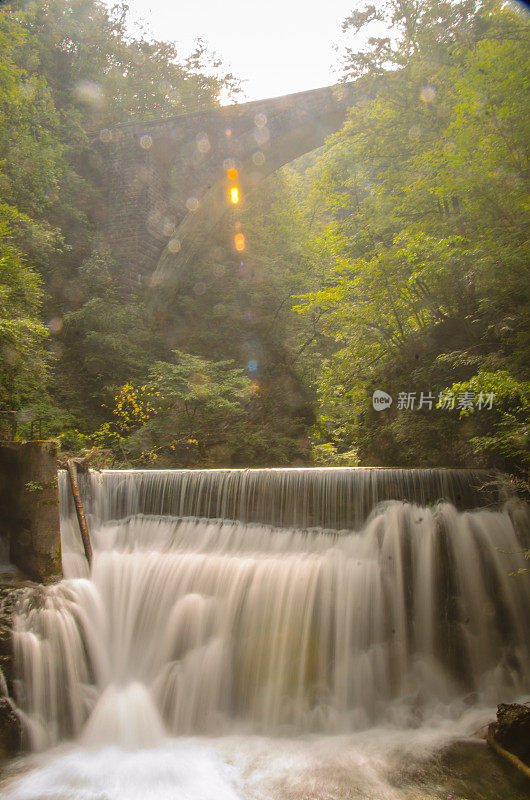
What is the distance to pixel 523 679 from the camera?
203 inches

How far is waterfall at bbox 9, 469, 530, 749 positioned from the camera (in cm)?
504

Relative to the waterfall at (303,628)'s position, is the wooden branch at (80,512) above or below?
above

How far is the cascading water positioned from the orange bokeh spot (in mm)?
14025

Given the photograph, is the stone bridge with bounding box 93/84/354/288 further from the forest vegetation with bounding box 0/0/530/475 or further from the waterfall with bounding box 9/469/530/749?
the waterfall with bounding box 9/469/530/749

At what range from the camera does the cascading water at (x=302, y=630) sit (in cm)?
502

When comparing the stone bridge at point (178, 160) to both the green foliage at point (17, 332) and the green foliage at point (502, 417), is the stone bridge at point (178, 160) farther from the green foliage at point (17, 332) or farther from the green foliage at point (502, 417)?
the green foliage at point (502, 417)

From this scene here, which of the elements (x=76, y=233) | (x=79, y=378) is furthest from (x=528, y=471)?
(x=76, y=233)

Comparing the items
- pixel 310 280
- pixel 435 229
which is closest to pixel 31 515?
pixel 435 229

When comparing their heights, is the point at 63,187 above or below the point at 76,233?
above

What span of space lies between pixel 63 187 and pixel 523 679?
18.2 m

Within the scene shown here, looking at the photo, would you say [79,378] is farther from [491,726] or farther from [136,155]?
[491,726]

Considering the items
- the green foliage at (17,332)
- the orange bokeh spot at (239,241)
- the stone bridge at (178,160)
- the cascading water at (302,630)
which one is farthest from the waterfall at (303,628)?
the orange bokeh spot at (239,241)

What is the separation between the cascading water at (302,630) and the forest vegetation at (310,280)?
1.55 meters

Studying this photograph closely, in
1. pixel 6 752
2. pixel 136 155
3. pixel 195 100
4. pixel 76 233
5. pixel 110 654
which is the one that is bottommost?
pixel 6 752
